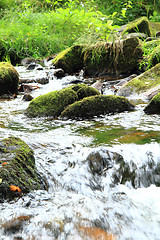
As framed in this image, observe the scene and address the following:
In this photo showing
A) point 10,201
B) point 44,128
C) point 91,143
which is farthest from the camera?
point 44,128

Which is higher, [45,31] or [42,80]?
[45,31]

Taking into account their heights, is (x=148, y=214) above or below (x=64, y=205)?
below

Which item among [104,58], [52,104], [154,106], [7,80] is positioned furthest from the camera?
[104,58]

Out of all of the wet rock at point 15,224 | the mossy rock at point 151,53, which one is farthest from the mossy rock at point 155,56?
the wet rock at point 15,224

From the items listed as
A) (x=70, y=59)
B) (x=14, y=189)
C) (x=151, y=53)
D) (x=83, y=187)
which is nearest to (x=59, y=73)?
(x=70, y=59)

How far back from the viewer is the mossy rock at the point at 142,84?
5.04 metres

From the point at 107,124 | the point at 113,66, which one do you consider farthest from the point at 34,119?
the point at 113,66

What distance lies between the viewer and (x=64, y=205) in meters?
1.93

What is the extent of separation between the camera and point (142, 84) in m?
5.14

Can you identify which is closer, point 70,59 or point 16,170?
point 16,170

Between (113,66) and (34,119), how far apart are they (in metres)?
3.73

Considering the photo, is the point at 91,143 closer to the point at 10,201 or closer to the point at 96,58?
the point at 10,201

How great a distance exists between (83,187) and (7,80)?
3.84 metres

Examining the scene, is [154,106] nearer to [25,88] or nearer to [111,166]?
[111,166]
